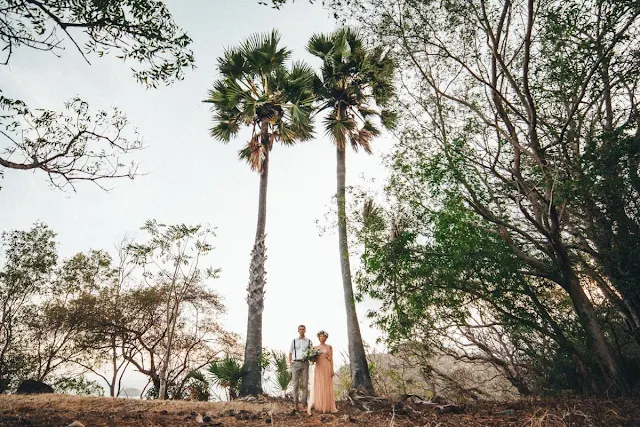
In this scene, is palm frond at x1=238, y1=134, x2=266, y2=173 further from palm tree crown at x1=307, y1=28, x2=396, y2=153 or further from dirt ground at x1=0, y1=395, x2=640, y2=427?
dirt ground at x1=0, y1=395, x2=640, y2=427

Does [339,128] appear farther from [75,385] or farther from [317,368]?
[75,385]

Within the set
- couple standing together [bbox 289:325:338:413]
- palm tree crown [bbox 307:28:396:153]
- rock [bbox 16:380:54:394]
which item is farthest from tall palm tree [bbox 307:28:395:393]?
rock [bbox 16:380:54:394]

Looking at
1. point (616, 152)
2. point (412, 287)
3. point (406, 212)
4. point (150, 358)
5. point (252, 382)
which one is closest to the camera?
point (616, 152)

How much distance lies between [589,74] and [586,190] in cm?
244

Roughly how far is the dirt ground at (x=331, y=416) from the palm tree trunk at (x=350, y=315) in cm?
298

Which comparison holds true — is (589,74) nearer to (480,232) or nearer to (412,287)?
(480,232)

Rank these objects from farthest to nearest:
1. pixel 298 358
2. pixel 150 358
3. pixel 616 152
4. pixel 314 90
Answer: pixel 150 358
pixel 314 90
pixel 298 358
pixel 616 152

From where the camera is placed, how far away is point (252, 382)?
1119 centimetres

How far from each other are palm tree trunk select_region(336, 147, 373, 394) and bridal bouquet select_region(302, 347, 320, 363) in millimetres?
3157

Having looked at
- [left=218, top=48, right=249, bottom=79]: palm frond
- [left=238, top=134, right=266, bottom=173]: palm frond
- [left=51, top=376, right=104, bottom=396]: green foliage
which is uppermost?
[left=218, top=48, right=249, bottom=79]: palm frond

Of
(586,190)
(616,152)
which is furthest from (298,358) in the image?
(616,152)

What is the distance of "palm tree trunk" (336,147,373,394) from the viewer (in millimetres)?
10406

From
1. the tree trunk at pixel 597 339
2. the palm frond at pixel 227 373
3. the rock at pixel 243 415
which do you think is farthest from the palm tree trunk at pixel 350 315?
the tree trunk at pixel 597 339

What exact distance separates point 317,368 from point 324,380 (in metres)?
0.33
